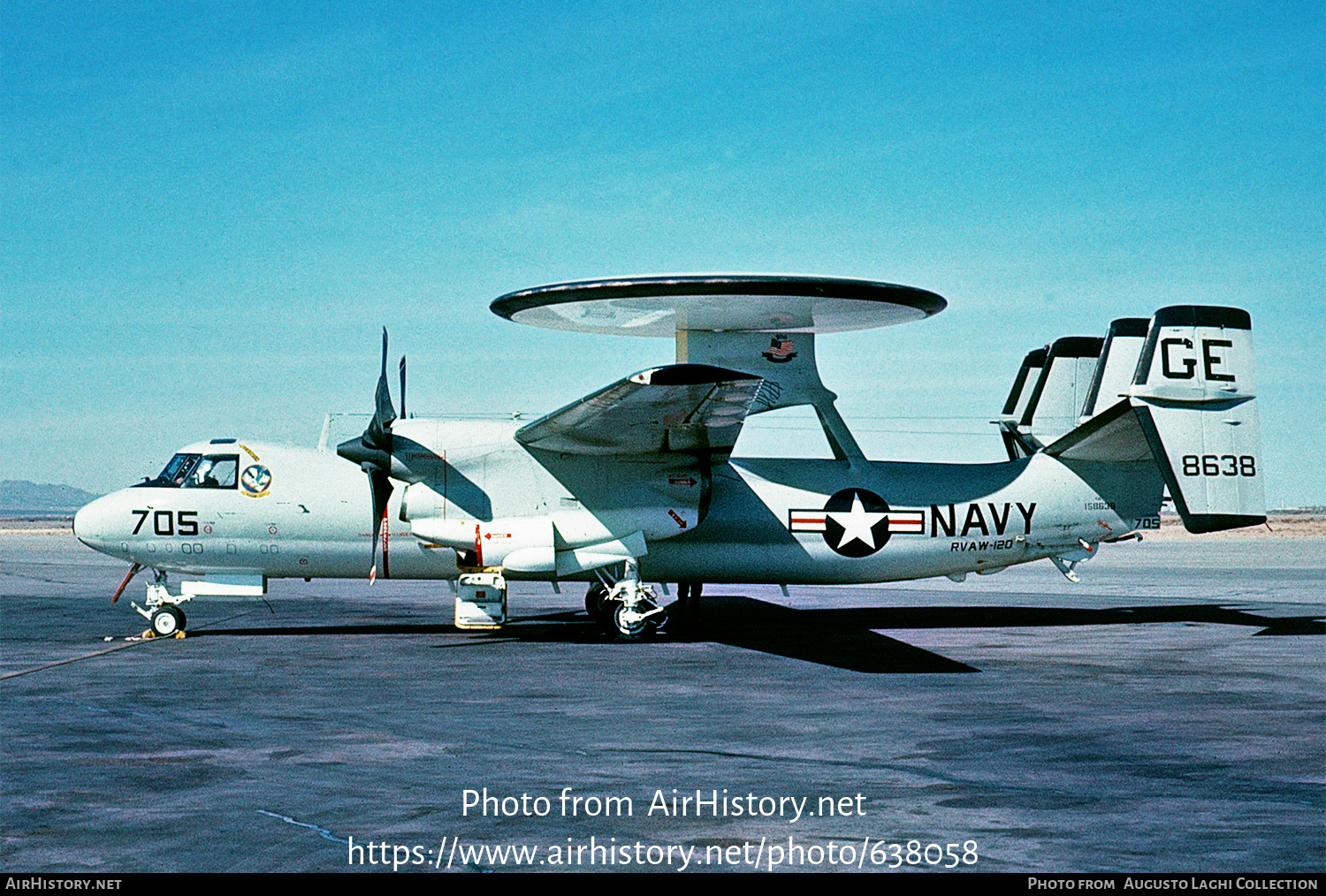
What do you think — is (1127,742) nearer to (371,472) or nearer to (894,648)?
(894,648)

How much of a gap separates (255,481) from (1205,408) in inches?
673

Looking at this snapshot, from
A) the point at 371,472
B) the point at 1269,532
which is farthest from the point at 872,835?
the point at 1269,532

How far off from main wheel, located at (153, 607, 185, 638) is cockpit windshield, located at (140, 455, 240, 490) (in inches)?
89.6

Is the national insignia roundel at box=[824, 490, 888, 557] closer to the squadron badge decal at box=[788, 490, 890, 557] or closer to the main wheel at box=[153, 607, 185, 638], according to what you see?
the squadron badge decal at box=[788, 490, 890, 557]

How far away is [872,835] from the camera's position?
7594 mm

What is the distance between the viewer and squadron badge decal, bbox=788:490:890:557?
2114 centimetres

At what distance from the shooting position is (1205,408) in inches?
777

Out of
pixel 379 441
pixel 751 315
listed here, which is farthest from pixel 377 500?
pixel 751 315

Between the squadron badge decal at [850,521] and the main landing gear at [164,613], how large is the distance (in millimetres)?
11249

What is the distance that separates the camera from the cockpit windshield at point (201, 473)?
20.5 metres

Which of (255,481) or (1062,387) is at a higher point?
(1062,387)

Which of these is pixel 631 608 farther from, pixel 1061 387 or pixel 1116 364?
pixel 1061 387

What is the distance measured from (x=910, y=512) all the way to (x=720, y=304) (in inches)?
232
